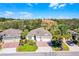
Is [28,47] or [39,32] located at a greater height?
[39,32]

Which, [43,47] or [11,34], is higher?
[11,34]

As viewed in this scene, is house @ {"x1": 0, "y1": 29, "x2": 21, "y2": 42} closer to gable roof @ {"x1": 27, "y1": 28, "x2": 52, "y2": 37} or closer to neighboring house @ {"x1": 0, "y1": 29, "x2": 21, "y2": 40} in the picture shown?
neighboring house @ {"x1": 0, "y1": 29, "x2": 21, "y2": 40}

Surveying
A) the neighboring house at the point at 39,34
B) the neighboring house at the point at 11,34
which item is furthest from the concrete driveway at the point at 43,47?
the neighboring house at the point at 11,34

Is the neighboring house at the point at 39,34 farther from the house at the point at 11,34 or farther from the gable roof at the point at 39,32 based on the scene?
the house at the point at 11,34

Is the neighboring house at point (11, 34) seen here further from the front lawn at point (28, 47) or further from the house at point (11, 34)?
the front lawn at point (28, 47)

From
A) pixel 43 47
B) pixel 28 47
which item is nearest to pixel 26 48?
pixel 28 47

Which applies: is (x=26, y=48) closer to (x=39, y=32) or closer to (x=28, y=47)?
(x=28, y=47)

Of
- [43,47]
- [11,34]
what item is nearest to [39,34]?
[43,47]

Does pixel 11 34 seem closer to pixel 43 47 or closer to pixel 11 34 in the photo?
pixel 11 34

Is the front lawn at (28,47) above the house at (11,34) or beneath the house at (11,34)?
beneath

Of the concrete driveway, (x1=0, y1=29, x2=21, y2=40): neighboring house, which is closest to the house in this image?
(x1=0, y1=29, x2=21, y2=40): neighboring house

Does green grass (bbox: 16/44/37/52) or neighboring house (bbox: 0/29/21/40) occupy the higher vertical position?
neighboring house (bbox: 0/29/21/40)
